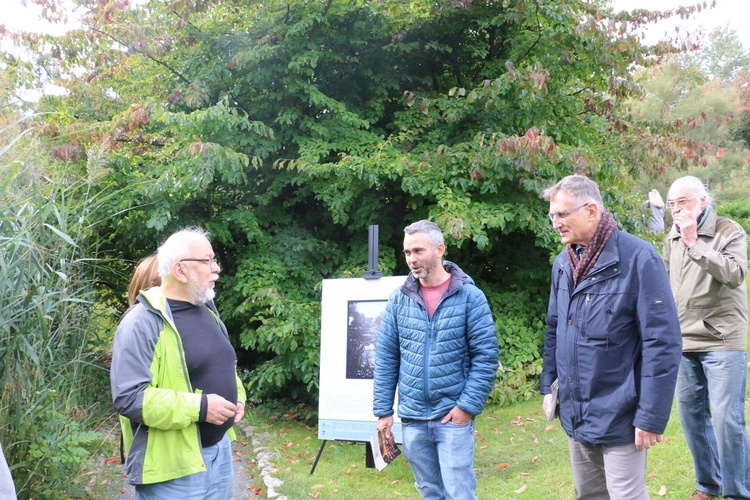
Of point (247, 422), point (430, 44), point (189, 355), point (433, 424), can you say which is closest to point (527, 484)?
point (433, 424)

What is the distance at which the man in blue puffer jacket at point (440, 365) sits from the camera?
3084mm

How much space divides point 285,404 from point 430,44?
15.8 ft

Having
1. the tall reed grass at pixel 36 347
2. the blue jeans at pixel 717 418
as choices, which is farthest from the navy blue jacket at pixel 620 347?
the tall reed grass at pixel 36 347

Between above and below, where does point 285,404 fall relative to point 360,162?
below

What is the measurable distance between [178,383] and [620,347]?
1878 mm

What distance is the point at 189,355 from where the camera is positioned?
264cm

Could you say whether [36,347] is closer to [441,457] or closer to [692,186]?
A: [441,457]

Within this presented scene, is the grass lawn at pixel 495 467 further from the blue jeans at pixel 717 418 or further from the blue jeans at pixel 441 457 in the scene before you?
the blue jeans at pixel 441 457

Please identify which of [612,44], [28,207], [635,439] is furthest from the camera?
[612,44]

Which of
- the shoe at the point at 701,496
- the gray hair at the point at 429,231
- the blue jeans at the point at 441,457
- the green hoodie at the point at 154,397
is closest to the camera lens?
the green hoodie at the point at 154,397

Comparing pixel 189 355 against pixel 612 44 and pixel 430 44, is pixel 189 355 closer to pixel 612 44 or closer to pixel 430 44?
pixel 430 44

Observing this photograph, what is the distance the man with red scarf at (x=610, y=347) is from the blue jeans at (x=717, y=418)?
1068 mm

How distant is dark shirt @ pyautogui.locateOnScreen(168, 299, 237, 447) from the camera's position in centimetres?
266

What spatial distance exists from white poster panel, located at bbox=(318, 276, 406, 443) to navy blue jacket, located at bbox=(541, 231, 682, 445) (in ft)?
7.19
